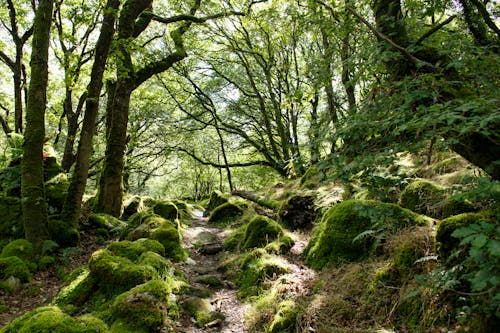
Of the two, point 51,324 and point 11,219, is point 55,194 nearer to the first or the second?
point 11,219

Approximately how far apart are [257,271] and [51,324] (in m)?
3.33

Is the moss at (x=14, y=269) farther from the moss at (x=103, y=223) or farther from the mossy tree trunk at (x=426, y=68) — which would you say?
the mossy tree trunk at (x=426, y=68)

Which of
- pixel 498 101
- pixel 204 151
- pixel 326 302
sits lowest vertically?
pixel 326 302

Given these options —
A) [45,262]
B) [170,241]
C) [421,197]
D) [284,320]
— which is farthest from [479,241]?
[45,262]

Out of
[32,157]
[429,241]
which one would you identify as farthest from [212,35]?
[429,241]

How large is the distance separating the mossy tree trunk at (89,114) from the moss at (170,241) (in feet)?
7.89

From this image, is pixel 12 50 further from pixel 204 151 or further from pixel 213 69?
pixel 204 151

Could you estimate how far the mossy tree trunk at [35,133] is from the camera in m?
7.04

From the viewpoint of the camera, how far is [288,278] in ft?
17.5

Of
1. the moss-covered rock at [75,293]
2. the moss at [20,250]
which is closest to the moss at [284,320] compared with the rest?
the moss-covered rock at [75,293]

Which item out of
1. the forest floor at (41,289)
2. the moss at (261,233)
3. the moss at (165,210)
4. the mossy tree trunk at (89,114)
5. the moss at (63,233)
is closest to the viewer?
the forest floor at (41,289)

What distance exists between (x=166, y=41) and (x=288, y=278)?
1685 cm

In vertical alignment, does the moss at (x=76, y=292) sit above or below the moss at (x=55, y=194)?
below

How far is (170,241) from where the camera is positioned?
7.62 meters
